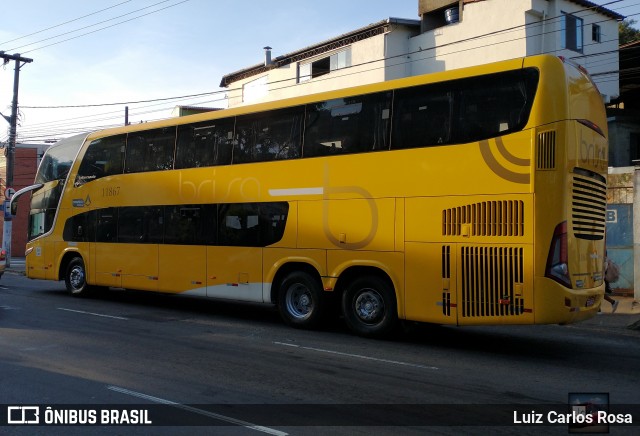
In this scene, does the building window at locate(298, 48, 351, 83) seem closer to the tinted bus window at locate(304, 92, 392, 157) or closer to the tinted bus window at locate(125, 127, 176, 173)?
the tinted bus window at locate(125, 127, 176, 173)

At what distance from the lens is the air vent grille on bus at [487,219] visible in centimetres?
796

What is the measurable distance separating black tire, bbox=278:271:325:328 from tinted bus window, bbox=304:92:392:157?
2367 mm

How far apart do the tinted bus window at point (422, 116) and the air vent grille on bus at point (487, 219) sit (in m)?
1.17

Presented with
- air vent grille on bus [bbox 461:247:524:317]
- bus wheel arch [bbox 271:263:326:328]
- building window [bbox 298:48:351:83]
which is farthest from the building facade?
air vent grille on bus [bbox 461:247:524:317]

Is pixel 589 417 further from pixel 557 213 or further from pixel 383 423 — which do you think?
pixel 557 213

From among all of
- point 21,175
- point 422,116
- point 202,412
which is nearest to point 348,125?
point 422,116

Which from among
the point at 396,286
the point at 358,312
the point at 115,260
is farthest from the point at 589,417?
the point at 115,260

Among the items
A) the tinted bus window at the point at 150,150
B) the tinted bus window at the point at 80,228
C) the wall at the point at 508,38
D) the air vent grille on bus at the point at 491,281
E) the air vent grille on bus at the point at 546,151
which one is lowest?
the air vent grille on bus at the point at 491,281

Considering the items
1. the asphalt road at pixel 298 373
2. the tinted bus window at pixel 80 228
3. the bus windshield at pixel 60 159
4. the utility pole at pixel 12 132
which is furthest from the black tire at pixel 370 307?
the utility pole at pixel 12 132

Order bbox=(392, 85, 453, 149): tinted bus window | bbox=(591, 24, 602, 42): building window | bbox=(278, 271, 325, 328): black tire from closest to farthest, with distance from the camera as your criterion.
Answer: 1. bbox=(392, 85, 453, 149): tinted bus window
2. bbox=(278, 271, 325, 328): black tire
3. bbox=(591, 24, 602, 42): building window

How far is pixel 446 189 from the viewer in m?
8.67

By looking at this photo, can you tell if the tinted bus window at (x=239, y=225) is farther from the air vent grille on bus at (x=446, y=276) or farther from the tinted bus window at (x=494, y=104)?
the tinted bus window at (x=494, y=104)

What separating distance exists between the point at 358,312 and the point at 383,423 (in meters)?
4.60

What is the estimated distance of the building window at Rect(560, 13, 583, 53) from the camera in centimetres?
2230
